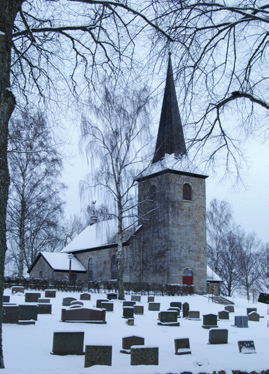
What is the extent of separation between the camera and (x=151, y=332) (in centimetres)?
1411

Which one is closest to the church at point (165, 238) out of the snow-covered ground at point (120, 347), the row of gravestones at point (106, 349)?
the snow-covered ground at point (120, 347)

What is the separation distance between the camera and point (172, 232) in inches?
1315

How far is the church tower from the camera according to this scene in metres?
32.8

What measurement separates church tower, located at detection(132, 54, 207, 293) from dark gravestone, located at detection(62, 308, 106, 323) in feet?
56.2

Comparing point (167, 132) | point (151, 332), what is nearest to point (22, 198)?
point (151, 332)

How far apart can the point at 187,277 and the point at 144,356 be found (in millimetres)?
25250

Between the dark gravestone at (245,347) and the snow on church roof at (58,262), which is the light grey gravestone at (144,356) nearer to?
the dark gravestone at (245,347)

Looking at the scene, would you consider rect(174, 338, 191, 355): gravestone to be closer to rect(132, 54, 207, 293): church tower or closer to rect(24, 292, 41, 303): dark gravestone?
rect(24, 292, 41, 303): dark gravestone

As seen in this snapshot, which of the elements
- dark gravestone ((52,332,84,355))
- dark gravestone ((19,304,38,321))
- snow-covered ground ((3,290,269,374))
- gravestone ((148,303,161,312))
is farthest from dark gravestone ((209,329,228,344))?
gravestone ((148,303,161,312))

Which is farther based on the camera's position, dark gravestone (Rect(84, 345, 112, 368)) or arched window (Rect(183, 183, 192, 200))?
arched window (Rect(183, 183, 192, 200))

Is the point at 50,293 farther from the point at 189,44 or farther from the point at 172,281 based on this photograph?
the point at 189,44

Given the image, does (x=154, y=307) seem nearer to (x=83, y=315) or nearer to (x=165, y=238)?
(x=83, y=315)

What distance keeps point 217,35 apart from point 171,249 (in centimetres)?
2554

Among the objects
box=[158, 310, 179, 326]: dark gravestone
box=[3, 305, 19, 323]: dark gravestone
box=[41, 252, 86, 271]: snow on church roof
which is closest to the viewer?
box=[3, 305, 19, 323]: dark gravestone
